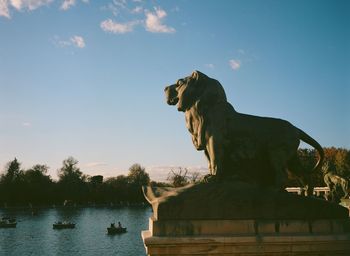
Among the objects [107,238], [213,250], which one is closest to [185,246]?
[213,250]

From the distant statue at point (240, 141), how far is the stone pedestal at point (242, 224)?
0.39 meters

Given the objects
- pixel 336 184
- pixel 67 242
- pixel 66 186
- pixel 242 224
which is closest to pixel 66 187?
pixel 66 186

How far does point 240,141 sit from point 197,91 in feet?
3.18

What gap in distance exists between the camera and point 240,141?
5.68 m

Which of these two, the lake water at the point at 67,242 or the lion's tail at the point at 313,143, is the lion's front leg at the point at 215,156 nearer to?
the lion's tail at the point at 313,143

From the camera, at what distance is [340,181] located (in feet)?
56.4

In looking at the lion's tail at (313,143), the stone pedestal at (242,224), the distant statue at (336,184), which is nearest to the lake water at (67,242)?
the distant statue at (336,184)

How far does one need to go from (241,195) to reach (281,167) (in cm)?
83

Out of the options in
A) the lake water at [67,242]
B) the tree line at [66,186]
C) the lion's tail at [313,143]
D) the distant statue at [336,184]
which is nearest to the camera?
the lion's tail at [313,143]

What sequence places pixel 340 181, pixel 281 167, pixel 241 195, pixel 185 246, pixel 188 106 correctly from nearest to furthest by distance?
pixel 185 246
pixel 241 195
pixel 281 167
pixel 188 106
pixel 340 181

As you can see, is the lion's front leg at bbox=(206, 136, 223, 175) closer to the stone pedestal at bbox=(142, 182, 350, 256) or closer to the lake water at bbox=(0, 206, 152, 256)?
the stone pedestal at bbox=(142, 182, 350, 256)

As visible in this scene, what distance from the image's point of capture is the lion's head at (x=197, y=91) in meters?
5.86

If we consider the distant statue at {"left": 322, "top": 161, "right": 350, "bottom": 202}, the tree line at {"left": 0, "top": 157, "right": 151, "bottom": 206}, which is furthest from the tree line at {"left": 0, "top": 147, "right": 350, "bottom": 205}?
the distant statue at {"left": 322, "top": 161, "right": 350, "bottom": 202}

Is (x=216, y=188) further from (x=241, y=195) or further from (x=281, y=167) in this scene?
(x=281, y=167)
